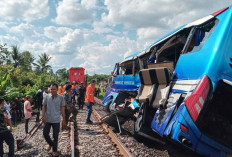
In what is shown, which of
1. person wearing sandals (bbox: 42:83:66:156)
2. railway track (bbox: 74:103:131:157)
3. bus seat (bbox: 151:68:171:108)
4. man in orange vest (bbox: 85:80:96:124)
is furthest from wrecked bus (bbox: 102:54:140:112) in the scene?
person wearing sandals (bbox: 42:83:66:156)

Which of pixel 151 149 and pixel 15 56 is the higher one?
pixel 15 56

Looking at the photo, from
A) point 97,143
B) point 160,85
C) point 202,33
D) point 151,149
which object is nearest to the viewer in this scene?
point 202,33

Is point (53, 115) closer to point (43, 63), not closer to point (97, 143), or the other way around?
point (97, 143)

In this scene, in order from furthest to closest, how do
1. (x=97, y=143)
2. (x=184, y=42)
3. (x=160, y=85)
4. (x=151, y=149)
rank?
(x=97, y=143), (x=151, y=149), (x=184, y=42), (x=160, y=85)

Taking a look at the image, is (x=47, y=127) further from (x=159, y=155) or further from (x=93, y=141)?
(x=159, y=155)

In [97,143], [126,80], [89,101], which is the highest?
[126,80]

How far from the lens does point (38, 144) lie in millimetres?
5543

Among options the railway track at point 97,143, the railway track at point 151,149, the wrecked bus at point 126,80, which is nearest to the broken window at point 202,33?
the railway track at point 151,149

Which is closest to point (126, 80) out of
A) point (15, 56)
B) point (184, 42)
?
point (184, 42)

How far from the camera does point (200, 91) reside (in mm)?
2932

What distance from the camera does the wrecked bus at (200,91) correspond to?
9.82 ft

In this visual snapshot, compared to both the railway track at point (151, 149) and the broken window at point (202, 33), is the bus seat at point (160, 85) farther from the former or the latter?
the railway track at point (151, 149)

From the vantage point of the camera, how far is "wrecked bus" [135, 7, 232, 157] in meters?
2.99

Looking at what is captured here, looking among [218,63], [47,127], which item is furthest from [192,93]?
[47,127]
